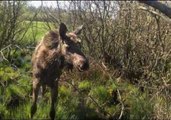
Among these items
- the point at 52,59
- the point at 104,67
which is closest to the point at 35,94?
the point at 52,59

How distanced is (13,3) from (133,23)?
349 centimetres

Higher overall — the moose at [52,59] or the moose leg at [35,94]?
the moose at [52,59]

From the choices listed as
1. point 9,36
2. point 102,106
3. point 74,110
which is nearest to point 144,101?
point 102,106

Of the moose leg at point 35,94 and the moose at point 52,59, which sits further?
the moose leg at point 35,94

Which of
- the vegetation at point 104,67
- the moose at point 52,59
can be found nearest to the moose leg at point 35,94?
the moose at point 52,59

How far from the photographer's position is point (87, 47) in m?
9.83

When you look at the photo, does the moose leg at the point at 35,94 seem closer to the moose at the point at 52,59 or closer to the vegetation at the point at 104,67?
the moose at the point at 52,59

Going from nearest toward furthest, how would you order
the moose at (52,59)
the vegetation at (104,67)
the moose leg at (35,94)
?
1. the moose at (52,59)
2. the moose leg at (35,94)
3. the vegetation at (104,67)

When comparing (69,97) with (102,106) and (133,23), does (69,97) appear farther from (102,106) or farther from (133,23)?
(133,23)

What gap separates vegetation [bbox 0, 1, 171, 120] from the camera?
24.6ft

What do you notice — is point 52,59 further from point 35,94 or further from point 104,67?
point 104,67

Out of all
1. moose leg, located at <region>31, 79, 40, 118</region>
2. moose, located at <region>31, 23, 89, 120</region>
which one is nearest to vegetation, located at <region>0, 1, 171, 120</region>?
moose leg, located at <region>31, 79, 40, 118</region>

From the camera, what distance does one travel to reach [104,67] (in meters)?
9.18

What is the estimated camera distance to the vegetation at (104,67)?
749cm
